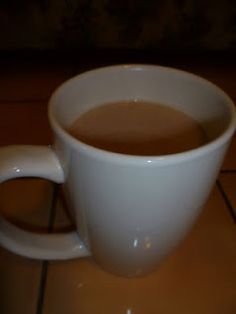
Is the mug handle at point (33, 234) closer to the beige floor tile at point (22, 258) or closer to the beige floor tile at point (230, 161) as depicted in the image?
the beige floor tile at point (22, 258)

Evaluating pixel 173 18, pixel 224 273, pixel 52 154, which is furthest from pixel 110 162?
pixel 173 18

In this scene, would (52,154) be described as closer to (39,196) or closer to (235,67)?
(39,196)

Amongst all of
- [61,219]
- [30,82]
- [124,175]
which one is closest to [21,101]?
[30,82]

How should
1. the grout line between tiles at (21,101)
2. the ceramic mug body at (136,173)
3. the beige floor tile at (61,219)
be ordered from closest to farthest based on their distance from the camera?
the ceramic mug body at (136,173) < the beige floor tile at (61,219) < the grout line between tiles at (21,101)

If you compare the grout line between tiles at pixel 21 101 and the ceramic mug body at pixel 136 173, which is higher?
the ceramic mug body at pixel 136 173

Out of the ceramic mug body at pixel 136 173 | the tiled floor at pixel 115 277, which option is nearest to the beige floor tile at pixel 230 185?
the tiled floor at pixel 115 277

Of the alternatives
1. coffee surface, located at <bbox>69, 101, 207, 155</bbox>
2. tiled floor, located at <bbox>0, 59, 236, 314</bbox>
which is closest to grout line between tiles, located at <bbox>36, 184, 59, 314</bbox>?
tiled floor, located at <bbox>0, 59, 236, 314</bbox>

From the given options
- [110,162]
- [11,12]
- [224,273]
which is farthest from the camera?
[11,12]
